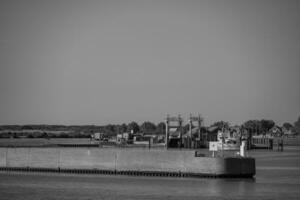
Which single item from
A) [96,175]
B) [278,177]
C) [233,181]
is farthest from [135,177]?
[278,177]

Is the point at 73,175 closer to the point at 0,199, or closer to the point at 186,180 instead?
the point at 186,180

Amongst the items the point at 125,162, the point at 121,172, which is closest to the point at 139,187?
the point at 125,162

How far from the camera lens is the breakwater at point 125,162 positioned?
199 ft

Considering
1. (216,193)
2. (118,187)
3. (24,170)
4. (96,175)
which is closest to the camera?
(216,193)

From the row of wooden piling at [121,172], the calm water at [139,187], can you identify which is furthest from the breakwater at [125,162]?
the calm water at [139,187]

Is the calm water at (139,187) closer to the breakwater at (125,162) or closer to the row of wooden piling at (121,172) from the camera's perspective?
the row of wooden piling at (121,172)

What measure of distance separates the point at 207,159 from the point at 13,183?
46.3 ft

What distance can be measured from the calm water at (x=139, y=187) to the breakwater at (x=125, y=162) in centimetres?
112

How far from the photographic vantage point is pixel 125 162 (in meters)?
64.6

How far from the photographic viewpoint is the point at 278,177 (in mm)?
67812

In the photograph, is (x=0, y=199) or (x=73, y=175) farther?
(x=73, y=175)

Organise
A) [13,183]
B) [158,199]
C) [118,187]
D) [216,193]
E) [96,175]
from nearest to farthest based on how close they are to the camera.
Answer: [158,199]
[216,193]
[118,187]
[13,183]
[96,175]

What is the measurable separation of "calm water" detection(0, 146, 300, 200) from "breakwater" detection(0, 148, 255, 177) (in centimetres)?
112

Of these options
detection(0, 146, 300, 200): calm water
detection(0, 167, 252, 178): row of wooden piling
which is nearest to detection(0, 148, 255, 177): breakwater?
detection(0, 167, 252, 178): row of wooden piling
